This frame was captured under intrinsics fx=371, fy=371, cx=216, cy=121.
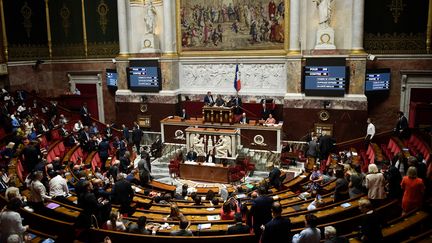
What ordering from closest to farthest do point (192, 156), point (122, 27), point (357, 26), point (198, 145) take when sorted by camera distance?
point (192, 156), point (198, 145), point (357, 26), point (122, 27)

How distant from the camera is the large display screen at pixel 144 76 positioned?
1970cm

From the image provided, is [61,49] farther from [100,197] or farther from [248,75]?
[100,197]

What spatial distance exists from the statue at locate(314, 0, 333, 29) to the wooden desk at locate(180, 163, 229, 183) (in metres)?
8.34

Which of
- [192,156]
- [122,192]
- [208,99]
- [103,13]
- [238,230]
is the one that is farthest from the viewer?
[103,13]

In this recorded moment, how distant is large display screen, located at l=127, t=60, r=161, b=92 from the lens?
19.7 metres

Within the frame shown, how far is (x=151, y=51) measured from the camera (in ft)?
65.4

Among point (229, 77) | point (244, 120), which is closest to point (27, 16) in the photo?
point (229, 77)

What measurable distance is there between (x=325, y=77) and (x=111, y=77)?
12070 mm

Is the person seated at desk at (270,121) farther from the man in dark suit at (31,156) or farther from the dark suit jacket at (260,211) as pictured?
the dark suit jacket at (260,211)

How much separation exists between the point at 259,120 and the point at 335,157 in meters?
4.42

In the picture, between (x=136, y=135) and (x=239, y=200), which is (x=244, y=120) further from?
(x=239, y=200)

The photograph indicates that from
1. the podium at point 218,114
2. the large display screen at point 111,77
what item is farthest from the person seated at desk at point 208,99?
the large display screen at point 111,77

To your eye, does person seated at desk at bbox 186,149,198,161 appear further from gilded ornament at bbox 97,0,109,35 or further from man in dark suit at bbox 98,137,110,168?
gilded ornament at bbox 97,0,109,35

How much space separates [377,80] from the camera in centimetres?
1672
